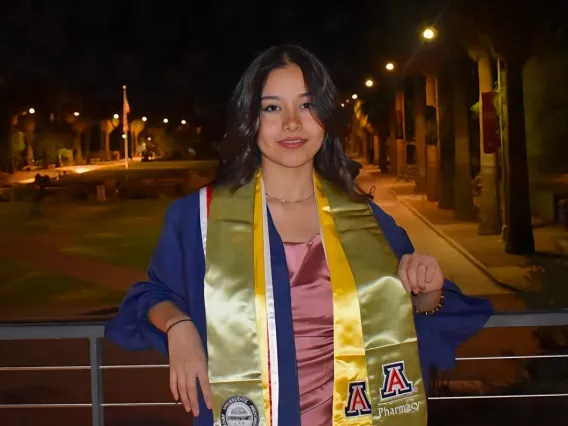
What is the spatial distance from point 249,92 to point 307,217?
14.5 inches

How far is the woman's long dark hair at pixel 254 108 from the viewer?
2148 millimetres

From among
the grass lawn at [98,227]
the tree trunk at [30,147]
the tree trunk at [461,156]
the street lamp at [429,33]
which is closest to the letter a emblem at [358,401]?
the grass lawn at [98,227]

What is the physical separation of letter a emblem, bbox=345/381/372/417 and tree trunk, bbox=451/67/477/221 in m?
20.8

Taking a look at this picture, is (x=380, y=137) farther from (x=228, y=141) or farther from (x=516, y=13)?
(x=228, y=141)

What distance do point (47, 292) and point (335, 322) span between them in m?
11.4

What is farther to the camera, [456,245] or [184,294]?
[456,245]

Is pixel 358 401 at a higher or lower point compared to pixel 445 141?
lower

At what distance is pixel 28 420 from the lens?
244 inches

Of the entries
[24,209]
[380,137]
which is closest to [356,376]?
[24,209]

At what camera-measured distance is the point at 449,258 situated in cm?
1611

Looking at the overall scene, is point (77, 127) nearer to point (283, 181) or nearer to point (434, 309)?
point (283, 181)

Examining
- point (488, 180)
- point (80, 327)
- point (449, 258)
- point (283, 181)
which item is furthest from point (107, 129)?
point (283, 181)

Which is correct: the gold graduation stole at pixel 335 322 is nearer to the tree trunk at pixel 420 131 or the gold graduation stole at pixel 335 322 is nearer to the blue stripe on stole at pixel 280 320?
the blue stripe on stole at pixel 280 320

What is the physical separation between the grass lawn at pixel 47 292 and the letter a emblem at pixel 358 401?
985 centimetres
